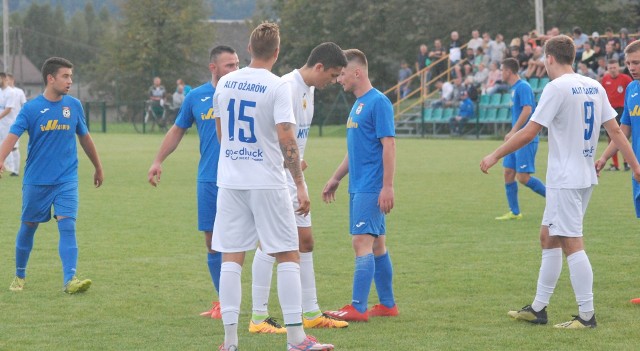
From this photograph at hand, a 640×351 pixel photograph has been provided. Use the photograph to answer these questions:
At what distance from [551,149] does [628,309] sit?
152 centimetres

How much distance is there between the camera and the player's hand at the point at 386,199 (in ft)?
23.4

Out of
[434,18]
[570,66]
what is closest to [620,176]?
[570,66]

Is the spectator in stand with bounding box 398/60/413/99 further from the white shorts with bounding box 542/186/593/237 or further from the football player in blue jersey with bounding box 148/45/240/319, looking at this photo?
the white shorts with bounding box 542/186/593/237

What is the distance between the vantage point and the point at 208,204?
7.55m

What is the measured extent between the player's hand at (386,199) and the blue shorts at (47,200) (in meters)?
2.91

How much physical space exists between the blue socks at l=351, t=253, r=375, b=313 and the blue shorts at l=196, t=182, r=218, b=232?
45.0 inches

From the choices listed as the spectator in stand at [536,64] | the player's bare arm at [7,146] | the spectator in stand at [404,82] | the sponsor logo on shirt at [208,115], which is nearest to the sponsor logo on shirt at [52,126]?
the player's bare arm at [7,146]

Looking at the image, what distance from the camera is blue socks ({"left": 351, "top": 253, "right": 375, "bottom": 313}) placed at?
730 cm

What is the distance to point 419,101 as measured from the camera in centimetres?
4022

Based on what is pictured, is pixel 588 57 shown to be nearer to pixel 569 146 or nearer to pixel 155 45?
pixel 569 146

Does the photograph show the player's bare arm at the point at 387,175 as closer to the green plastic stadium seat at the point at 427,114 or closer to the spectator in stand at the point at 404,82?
the green plastic stadium seat at the point at 427,114

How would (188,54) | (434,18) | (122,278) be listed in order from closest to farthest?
(122,278) < (434,18) < (188,54)

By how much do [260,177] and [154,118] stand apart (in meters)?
38.9

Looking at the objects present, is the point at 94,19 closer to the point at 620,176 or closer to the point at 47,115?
the point at 620,176
